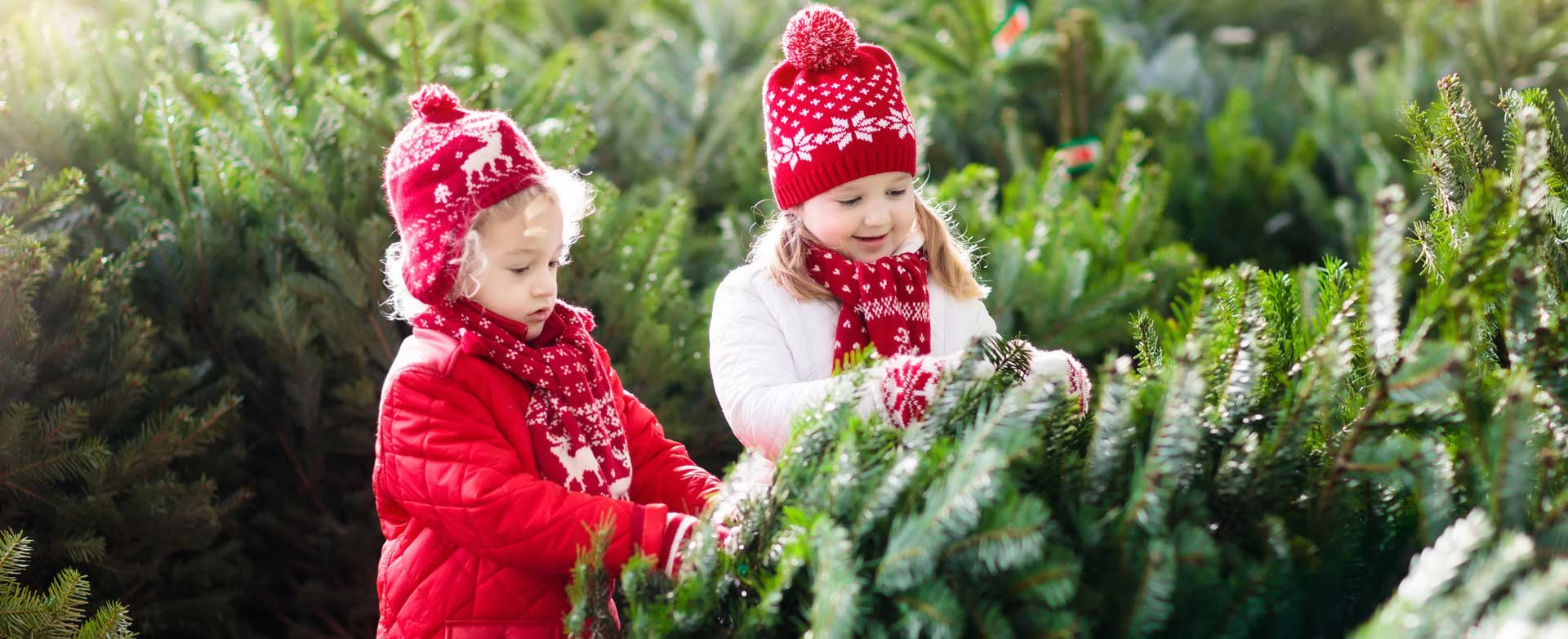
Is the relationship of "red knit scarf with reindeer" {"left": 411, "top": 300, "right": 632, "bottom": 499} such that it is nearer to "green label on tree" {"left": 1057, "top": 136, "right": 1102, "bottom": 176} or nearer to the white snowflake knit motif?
the white snowflake knit motif

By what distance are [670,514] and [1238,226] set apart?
435 cm

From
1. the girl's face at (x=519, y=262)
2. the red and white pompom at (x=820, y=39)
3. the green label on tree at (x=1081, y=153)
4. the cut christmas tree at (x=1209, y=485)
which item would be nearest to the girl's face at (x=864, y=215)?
the red and white pompom at (x=820, y=39)

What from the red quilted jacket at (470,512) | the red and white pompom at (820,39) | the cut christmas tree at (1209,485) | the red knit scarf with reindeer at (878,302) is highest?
the red and white pompom at (820,39)

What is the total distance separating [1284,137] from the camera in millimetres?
6730

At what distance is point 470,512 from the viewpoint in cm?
202

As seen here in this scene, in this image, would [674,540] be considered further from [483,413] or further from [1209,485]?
[1209,485]

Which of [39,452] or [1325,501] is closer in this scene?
[1325,501]

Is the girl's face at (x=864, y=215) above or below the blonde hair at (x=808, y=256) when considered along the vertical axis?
above

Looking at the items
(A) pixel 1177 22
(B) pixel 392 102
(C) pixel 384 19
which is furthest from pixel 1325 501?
(A) pixel 1177 22

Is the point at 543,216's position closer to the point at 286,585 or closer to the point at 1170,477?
the point at 1170,477

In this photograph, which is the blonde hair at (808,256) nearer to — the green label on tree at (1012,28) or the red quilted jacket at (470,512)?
the red quilted jacket at (470,512)

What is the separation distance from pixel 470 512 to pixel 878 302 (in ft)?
2.95

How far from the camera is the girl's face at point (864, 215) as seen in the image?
259 cm

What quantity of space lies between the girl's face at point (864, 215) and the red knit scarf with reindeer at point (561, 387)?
0.53 meters
